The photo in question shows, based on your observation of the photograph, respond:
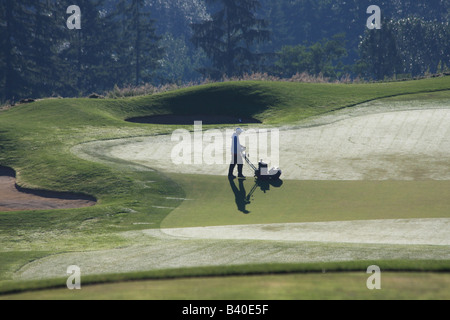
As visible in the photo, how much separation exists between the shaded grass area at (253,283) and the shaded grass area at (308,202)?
899 cm

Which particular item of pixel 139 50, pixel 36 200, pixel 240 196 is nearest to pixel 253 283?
pixel 240 196

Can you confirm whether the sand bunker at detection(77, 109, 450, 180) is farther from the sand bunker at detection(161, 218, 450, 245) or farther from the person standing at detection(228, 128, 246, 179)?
the sand bunker at detection(161, 218, 450, 245)

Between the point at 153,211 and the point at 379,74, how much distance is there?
84394 millimetres

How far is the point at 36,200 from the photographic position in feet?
92.8

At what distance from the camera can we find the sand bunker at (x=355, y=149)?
99.7ft

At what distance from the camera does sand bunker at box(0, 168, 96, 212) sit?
2725 centimetres

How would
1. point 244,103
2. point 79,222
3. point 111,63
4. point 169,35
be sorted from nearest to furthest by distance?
point 79,222
point 244,103
point 111,63
point 169,35

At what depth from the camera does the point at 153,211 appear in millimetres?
25812

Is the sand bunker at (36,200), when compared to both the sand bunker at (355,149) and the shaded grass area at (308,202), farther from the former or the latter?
the sand bunker at (355,149)
